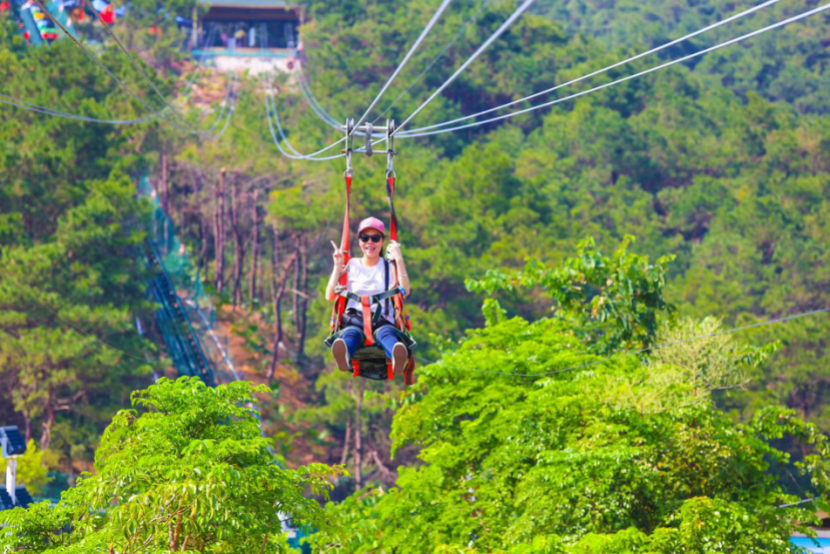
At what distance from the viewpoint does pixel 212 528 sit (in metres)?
11.8

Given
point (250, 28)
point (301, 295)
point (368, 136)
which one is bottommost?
point (301, 295)

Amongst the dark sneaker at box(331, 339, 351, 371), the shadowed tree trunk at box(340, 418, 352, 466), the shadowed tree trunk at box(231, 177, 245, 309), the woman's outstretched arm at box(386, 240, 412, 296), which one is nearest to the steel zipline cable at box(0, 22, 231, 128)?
the shadowed tree trunk at box(231, 177, 245, 309)

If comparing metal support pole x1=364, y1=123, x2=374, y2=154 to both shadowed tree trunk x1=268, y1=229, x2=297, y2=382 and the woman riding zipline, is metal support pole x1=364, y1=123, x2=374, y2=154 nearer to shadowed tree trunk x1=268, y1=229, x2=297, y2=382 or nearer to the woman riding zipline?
the woman riding zipline

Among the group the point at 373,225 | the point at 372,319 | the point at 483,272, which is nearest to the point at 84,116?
the point at 483,272

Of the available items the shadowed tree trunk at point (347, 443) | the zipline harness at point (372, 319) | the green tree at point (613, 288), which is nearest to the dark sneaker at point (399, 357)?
the zipline harness at point (372, 319)

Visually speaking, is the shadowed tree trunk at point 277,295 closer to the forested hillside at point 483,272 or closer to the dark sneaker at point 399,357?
the forested hillside at point 483,272

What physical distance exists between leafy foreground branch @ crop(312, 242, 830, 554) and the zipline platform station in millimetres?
62563

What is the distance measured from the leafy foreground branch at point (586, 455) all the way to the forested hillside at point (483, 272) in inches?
2.0

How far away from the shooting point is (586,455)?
47.3 ft

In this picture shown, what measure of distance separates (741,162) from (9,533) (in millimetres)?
53595

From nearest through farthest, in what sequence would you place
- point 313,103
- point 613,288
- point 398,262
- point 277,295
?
point 398,262, point 613,288, point 277,295, point 313,103

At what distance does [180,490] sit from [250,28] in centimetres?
7658

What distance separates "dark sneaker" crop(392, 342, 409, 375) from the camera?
1030 centimetres

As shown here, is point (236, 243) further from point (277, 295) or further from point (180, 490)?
point (180, 490)
